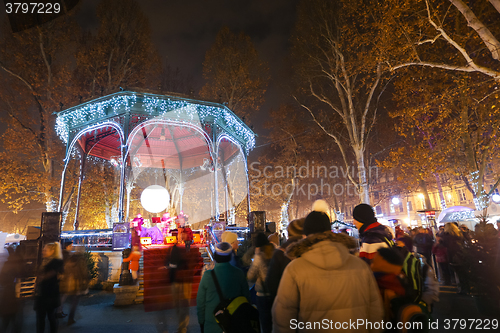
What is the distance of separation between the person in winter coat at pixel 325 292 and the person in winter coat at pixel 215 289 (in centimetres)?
116

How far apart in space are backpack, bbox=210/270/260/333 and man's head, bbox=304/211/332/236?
3.75 ft

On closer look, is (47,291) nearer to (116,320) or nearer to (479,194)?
(116,320)

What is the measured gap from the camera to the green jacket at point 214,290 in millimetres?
3023

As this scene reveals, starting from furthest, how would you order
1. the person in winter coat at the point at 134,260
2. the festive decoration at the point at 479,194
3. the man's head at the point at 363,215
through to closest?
1. the festive decoration at the point at 479,194
2. the person in winter coat at the point at 134,260
3. the man's head at the point at 363,215

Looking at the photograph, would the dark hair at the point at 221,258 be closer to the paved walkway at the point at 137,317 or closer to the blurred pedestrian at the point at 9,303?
the paved walkway at the point at 137,317

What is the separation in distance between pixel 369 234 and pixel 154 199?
39.4ft

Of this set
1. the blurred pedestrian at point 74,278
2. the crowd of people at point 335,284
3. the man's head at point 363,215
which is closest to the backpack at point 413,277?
the crowd of people at point 335,284

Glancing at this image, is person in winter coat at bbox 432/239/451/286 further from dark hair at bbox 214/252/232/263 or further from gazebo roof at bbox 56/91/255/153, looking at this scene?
gazebo roof at bbox 56/91/255/153

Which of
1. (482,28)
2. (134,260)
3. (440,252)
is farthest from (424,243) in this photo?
(134,260)

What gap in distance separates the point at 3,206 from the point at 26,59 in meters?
36.3

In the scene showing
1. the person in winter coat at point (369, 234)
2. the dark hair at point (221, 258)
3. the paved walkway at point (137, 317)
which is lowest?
the paved walkway at point (137, 317)

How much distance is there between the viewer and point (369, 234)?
9.73ft

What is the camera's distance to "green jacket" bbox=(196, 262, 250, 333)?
302 cm

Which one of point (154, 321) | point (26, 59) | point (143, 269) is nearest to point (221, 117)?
point (143, 269)
